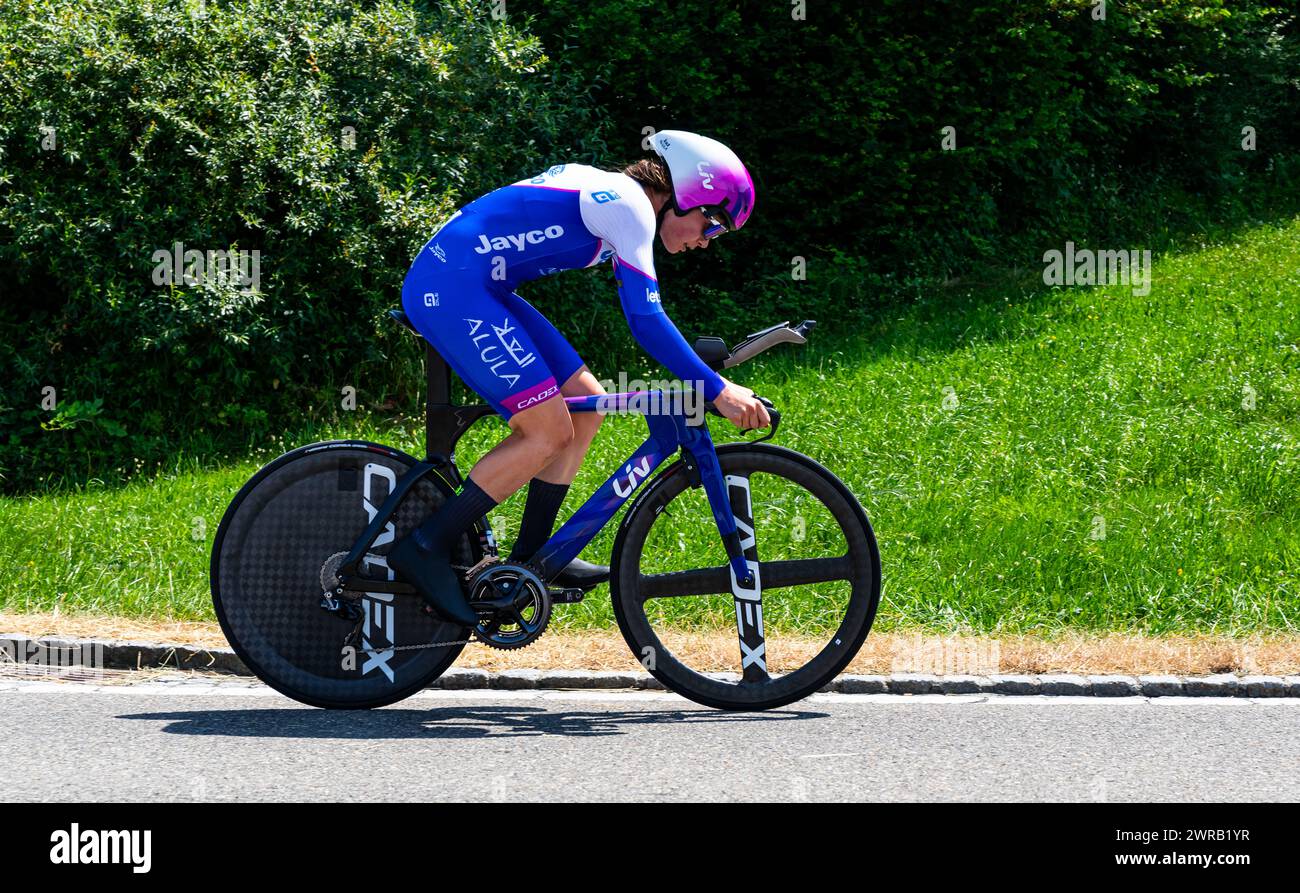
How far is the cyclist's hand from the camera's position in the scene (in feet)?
16.0

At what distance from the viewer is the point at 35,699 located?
5672 mm

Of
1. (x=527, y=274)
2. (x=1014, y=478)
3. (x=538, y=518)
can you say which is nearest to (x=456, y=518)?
(x=538, y=518)

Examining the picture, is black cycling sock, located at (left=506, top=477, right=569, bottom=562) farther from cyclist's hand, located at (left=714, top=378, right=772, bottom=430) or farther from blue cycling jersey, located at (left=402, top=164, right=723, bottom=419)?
cyclist's hand, located at (left=714, top=378, right=772, bottom=430)

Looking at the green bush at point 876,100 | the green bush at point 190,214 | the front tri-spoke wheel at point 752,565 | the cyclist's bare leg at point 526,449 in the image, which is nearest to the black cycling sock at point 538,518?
the cyclist's bare leg at point 526,449

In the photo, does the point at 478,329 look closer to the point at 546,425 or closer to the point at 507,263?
the point at 507,263

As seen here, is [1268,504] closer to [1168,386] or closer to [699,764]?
[1168,386]

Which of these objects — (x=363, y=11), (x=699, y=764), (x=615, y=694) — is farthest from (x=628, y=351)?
(x=699, y=764)

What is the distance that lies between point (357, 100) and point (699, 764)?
7.83m

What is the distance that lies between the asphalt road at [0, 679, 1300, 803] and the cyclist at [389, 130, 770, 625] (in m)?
0.58

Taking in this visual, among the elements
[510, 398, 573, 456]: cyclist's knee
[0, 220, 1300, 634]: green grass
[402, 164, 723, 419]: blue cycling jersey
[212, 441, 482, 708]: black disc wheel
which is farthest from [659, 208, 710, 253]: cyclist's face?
[212, 441, 482, 708]: black disc wheel

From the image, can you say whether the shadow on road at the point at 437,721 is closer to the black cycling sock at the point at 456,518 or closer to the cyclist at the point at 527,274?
the cyclist at the point at 527,274

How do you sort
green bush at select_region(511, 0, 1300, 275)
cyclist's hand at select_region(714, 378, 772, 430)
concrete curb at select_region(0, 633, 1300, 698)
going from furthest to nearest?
1. green bush at select_region(511, 0, 1300, 275)
2. concrete curb at select_region(0, 633, 1300, 698)
3. cyclist's hand at select_region(714, 378, 772, 430)

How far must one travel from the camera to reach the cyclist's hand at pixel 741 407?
4.86 meters

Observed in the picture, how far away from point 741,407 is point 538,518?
0.92 meters
